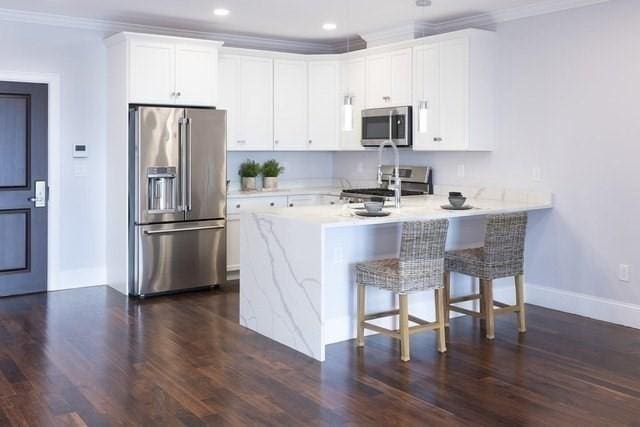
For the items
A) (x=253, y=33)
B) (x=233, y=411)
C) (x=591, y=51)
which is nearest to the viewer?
(x=233, y=411)

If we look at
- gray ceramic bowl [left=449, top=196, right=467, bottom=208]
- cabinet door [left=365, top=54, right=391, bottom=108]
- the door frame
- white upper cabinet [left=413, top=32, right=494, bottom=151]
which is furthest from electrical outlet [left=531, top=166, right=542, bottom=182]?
the door frame

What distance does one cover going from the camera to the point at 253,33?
23.4 feet

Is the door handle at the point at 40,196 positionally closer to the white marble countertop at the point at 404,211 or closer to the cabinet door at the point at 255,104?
the cabinet door at the point at 255,104

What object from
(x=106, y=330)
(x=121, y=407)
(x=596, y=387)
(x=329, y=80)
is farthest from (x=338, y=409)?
(x=329, y=80)

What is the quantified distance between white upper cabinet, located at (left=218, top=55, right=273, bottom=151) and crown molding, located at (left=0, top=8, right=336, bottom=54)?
39 centimetres

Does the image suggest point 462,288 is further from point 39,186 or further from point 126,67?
point 39,186

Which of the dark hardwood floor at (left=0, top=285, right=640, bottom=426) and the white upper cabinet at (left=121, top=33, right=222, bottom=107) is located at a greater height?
the white upper cabinet at (left=121, top=33, right=222, bottom=107)

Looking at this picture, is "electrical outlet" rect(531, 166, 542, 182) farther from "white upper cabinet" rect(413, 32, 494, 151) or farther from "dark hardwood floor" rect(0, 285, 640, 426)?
"dark hardwood floor" rect(0, 285, 640, 426)

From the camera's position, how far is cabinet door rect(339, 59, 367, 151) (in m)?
7.04

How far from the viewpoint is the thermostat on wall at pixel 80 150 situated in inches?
250

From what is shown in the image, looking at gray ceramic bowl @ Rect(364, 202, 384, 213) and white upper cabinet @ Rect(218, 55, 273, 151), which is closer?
gray ceramic bowl @ Rect(364, 202, 384, 213)

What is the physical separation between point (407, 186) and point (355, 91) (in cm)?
115

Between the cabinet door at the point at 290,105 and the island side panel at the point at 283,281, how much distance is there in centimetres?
250

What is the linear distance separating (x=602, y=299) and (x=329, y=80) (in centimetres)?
361
